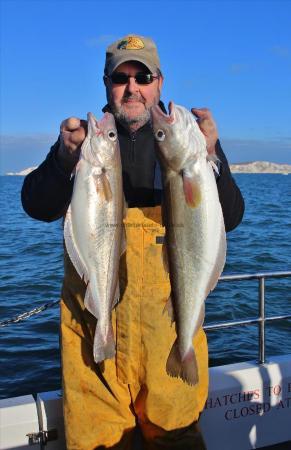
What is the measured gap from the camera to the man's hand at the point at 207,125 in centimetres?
300

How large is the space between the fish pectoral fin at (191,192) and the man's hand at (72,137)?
0.68m

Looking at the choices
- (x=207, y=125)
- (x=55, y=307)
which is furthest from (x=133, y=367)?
(x=55, y=307)

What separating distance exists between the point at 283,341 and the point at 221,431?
523 cm

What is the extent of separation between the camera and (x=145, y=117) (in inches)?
138

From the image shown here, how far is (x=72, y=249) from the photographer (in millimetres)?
Answer: 3133

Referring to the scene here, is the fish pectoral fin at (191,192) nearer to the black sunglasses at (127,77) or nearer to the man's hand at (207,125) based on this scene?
the man's hand at (207,125)

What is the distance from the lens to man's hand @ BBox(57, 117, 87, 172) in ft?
10.2

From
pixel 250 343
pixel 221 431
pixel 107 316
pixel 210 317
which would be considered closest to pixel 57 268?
pixel 210 317

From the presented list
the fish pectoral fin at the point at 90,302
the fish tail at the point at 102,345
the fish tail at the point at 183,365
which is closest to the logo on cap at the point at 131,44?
the fish pectoral fin at the point at 90,302

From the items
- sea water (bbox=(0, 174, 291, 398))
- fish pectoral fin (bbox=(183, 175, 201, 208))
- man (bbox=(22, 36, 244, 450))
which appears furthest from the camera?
sea water (bbox=(0, 174, 291, 398))

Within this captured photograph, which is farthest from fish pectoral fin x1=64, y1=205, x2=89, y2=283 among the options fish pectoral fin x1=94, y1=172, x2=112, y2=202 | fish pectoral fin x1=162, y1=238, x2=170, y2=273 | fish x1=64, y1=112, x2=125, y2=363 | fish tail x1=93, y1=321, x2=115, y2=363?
fish pectoral fin x1=162, y1=238, x2=170, y2=273

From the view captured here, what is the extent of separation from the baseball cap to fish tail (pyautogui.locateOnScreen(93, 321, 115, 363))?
1.67 meters

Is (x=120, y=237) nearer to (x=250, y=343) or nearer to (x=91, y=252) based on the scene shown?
(x=91, y=252)

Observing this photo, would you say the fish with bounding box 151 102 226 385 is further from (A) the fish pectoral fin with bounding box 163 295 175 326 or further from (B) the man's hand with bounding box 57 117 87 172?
(B) the man's hand with bounding box 57 117 87 172
